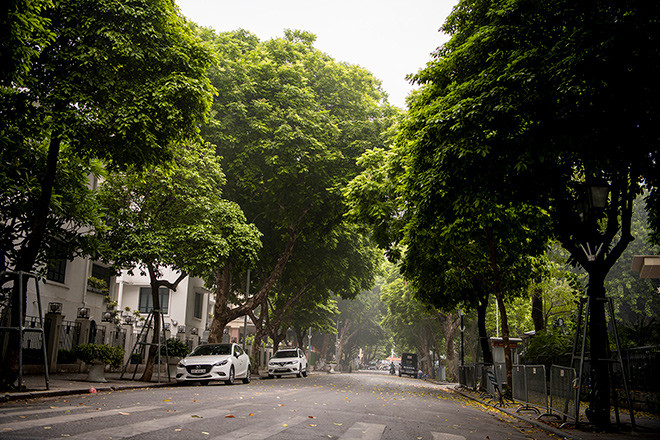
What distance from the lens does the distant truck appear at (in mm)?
71481

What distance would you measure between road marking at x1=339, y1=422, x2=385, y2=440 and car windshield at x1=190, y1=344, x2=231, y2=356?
40.7ft

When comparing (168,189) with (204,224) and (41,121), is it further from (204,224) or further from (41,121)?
(41,121)

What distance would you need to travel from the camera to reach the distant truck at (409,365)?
71.5 metres

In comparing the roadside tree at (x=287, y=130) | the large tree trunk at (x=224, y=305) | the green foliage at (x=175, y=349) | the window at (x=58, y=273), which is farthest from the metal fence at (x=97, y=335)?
the roadside tree at (x=287, y=130)

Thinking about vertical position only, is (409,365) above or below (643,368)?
below

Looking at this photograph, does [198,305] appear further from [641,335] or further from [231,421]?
[231,421]

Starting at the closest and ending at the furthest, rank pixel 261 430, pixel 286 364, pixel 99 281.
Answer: pixel 261 430
pixel 99 281
pixel 286 364

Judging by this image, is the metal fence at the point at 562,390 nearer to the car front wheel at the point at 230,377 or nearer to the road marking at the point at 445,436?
the road marking at the point at 445,436

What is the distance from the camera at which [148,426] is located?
25.5 ft

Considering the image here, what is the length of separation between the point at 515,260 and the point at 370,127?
9.08 meters

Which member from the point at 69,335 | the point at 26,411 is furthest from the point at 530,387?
the point at 69,335

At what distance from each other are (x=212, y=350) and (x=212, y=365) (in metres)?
1.79

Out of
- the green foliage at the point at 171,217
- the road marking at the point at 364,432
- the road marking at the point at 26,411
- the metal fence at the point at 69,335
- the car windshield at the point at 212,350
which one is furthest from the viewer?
the metal fence at the point at 69,335

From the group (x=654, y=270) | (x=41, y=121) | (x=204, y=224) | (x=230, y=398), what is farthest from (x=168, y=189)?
(x=654, y=270)
